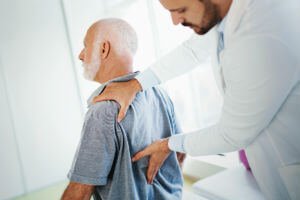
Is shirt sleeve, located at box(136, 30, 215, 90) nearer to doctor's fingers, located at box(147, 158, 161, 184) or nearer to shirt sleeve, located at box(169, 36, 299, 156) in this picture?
doctor's fingers, located at box(147, 158, 161, 184)

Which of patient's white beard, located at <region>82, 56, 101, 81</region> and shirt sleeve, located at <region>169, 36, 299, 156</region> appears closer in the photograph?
shirt sleeve, located at <region>169, 36, 299, 156</region>

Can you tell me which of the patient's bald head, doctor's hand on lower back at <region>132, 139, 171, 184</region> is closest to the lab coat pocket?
doctor's hand on lower back at <region>132, 139, 171, 184</region>

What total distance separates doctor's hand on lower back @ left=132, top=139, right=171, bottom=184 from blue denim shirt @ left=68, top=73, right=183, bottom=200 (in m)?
0.03

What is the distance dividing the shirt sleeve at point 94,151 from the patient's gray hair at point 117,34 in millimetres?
304

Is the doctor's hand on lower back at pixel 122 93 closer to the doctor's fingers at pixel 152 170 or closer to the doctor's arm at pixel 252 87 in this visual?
the doctor's fingers at pixel 152 170

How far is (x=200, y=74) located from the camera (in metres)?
2.78

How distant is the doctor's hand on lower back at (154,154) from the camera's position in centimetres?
96

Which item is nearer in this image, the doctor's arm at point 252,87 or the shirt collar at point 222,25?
the doctor's arm at point 252,87

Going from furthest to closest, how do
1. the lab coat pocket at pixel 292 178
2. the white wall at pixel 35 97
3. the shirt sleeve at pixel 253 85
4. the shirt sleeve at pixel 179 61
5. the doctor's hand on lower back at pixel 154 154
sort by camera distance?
the white wall at pixel 35 97, the shirt sleeve at pixel 179 61, the doctor's hand on lower back at pixel 154 154, the lab coat pocket at pixel 292 178, the shirt sleeve at pixel 253 85

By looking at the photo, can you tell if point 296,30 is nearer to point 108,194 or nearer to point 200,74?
point 108,194

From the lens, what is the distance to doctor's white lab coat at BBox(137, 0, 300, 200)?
0.64 metres

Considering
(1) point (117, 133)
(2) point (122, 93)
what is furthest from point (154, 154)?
(2) point (122, 93)

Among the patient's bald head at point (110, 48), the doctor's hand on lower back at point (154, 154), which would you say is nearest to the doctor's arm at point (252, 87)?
the doctor's hand on lower back at point (154, 154)

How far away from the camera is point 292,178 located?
0.74 m
